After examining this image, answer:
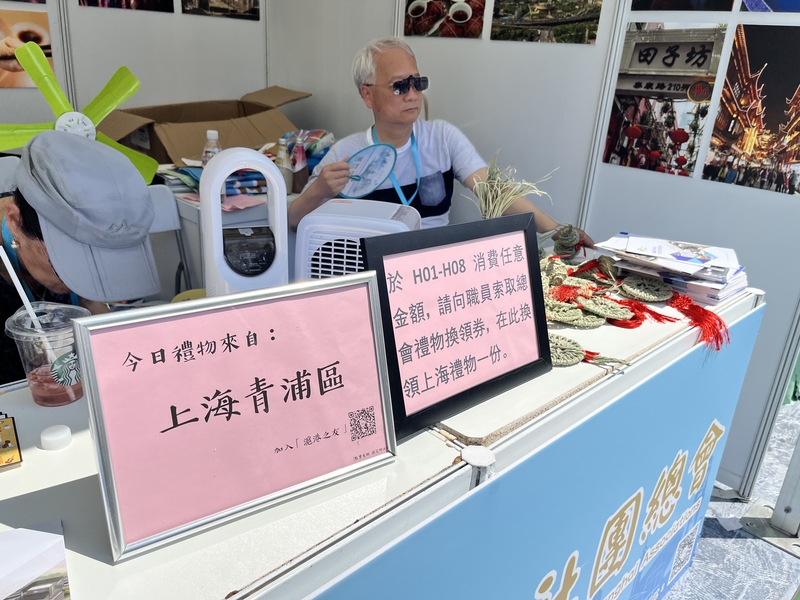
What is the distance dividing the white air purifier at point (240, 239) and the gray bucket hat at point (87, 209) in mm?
443

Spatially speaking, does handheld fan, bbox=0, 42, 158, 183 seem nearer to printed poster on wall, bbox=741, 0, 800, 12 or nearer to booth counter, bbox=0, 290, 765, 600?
booth counter, bbox=0, 290, 765, 600

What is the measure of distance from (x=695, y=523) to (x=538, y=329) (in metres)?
1.13

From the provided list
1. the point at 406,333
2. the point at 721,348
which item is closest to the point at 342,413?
the point at 406,333

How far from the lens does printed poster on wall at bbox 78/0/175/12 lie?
288 centimetres

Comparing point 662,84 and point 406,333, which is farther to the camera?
point 662,84

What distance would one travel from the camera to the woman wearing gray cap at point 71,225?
A: 3.68 feet

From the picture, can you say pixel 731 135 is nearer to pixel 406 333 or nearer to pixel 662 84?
pixel 662 84

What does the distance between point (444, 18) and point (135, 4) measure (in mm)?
1740

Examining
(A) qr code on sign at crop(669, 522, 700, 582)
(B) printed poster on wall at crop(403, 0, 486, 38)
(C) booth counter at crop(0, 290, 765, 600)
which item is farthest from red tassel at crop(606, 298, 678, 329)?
(B) printed poster on wall at crop(403, 0, 486, 38)

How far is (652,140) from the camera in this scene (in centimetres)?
200

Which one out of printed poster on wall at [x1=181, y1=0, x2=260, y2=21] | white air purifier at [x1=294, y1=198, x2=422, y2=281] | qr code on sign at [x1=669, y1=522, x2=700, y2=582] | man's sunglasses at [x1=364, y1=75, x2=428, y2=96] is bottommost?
qr code on sign at [x1=669, y1=522, x2=700, y2=582]

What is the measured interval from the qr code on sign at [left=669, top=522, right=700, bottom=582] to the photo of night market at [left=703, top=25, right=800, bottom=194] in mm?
1116

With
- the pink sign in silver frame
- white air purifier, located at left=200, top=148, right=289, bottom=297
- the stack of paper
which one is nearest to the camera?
the pink sign in silver frame

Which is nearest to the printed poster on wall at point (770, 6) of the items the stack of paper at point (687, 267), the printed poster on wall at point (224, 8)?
the stack of paper at point (687, 267)
